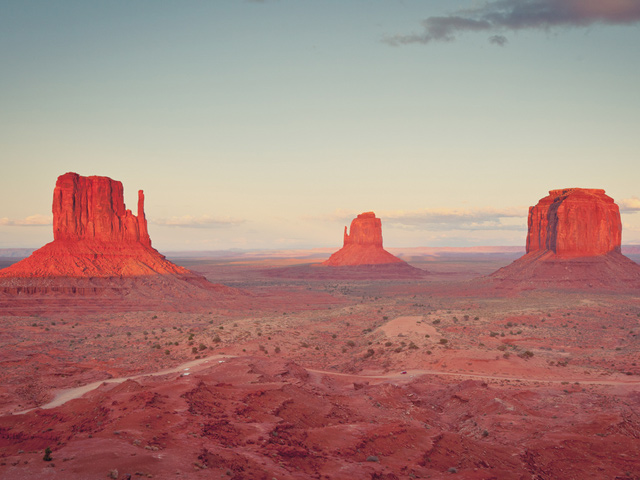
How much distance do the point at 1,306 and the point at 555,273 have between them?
80.4 m

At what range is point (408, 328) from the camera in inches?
1652

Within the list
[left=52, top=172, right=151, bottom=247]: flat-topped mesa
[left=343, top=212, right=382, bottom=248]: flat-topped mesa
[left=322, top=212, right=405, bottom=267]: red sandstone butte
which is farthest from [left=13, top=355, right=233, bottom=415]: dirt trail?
[left=343, top=212, right=382, bottom=248]: flat-topped mesa

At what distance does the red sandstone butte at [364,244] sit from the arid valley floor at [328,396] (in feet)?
324

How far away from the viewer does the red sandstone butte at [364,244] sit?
517ft

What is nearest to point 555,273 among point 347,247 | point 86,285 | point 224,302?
point 224,302

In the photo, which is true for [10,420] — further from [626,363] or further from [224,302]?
[224,302]

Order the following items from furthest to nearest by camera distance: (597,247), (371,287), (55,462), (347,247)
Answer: (347,247) < (371,287) < (597,247) < (55,462)

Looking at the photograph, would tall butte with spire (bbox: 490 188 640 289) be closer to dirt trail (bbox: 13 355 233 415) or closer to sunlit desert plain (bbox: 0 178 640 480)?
sunlit desert plain (bbox: 0 178 640 480)

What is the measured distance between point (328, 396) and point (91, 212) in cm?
6263

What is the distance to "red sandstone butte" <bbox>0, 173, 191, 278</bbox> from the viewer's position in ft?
227

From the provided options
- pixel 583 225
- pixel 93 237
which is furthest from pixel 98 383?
pixel 583 225

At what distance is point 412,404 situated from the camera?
79.4 feet

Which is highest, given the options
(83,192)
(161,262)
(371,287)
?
(83,192)

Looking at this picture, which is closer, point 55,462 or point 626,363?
point 55,462
